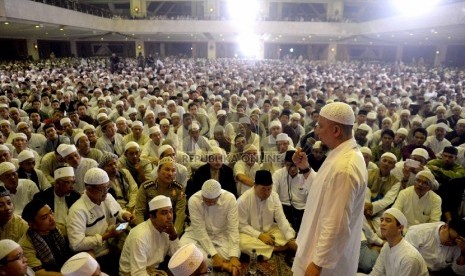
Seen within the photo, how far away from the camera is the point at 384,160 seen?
4.27 m

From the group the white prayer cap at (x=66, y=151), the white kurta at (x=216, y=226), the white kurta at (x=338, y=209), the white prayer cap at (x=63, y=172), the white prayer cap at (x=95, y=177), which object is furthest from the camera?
the white prayer cap at (x=66, y=151)

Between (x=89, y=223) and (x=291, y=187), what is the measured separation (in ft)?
7.65

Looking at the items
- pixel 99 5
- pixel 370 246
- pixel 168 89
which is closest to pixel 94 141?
pixel 370 246

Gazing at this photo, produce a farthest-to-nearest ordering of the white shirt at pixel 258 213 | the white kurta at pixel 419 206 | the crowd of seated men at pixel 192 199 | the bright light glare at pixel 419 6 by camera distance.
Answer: the bright light glare at pixel 419 6 → the white shirt at pixel 258 213 → the white kurta at pixel 419 206 → the crowd of seated men at pixel 192 199

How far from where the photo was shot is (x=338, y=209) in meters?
1.85

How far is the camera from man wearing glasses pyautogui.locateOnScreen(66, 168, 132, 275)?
9.86 ft

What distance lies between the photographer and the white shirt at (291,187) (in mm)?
4203

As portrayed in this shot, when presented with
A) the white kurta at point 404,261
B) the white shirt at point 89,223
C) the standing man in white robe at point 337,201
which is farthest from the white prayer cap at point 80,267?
the white kurta at point 404,261

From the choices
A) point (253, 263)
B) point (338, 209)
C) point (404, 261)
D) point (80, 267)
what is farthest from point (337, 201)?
point (253, 263)

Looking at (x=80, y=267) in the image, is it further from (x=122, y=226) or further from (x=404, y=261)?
(x=404, y=261)

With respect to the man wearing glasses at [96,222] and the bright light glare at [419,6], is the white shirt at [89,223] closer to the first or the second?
the man wearing glasses at [96,222]

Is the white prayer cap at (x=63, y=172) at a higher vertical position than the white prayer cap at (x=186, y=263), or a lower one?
higher

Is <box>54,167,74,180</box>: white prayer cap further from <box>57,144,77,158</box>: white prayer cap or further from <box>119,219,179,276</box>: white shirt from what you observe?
<box>119,219,179,276</box>: white shirt

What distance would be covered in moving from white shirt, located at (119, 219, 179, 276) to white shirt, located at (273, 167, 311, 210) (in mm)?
1641
